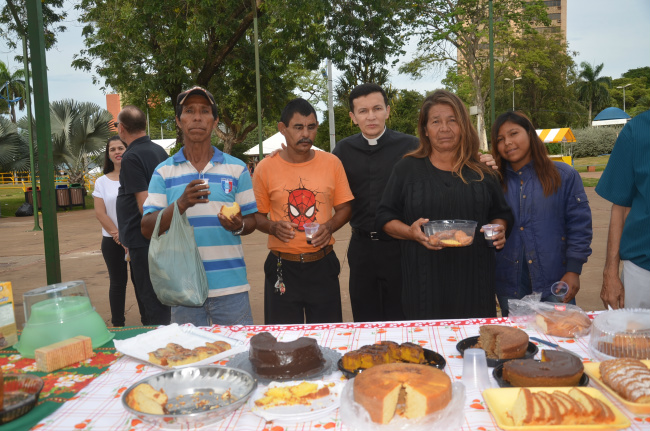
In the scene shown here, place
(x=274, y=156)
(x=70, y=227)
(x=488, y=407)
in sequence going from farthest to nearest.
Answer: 1. (x=70, y=227)
2. (x=274, y=156)
3. (x=488, y=407)

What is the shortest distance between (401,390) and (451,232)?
1.17m

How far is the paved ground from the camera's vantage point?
253 inches

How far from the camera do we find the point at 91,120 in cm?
2262

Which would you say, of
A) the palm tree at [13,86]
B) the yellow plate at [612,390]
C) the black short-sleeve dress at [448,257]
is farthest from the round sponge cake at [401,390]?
the palm tree at [13,86]

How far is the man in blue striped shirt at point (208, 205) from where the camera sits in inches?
119

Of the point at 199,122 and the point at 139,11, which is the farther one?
the point at 139,11

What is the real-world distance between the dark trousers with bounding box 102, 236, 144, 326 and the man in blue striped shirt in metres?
2.33

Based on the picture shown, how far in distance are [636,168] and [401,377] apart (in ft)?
6.70

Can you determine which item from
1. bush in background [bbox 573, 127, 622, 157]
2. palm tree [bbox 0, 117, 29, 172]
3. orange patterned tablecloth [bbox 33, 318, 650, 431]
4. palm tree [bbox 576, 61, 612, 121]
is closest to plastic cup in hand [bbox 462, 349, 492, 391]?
orange patterned tablecloth [bbox 33, 318, 650, 431]

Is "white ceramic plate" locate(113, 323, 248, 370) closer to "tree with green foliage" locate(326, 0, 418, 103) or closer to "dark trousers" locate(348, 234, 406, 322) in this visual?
"dark trousers" locate(348, 234, 406, 322)

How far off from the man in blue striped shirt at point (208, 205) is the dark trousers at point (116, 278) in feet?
7.63

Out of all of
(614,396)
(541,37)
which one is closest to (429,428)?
(614,396)

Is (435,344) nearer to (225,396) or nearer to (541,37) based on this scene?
(225,396)

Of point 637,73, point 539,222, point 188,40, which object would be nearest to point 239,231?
point 539,222
